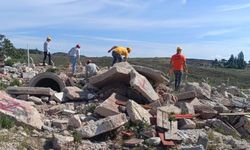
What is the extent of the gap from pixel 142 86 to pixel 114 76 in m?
0.89

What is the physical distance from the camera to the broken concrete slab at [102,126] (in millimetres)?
10672

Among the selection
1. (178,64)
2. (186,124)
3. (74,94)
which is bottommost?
(186,124)

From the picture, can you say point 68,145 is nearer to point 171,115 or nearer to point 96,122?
point 96,122

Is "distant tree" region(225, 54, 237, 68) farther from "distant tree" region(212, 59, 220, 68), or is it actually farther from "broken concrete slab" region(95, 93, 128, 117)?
"broken concrete slab" region(95, 93, 128, 117)

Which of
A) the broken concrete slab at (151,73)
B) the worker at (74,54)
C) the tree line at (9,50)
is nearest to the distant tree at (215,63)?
the tree line at (9,50)

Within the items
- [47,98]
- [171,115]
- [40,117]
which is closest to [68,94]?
[47,98]

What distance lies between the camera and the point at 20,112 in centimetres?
1089

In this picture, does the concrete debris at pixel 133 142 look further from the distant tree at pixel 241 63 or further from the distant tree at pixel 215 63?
the distant tree at pixel 241 63

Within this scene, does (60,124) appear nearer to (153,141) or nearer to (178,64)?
(153,141)

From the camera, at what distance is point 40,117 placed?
1136 centimetres

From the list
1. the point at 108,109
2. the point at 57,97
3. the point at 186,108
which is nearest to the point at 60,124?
the point at 108,109

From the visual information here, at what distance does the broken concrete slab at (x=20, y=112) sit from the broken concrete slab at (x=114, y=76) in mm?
2847

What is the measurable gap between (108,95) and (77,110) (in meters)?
1.33

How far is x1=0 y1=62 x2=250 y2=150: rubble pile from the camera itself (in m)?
10.7
